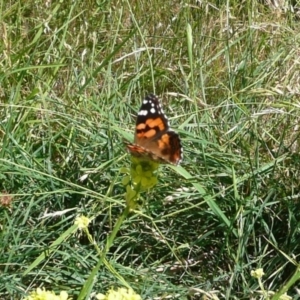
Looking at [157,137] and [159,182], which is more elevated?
[157,137]

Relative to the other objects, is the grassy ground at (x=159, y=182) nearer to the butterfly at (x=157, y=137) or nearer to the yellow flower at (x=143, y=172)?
the butterfly at (x=157, y=137)

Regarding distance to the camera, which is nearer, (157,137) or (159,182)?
(157,137)

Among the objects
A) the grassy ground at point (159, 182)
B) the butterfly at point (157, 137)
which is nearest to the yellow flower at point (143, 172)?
the butterfly at point (157, 137)

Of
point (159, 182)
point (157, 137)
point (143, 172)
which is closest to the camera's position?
point (143, 172)

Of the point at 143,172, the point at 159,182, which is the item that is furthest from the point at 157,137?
the point at 159,182

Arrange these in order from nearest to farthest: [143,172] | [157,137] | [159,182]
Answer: [143,172], [157,137], [159,182]

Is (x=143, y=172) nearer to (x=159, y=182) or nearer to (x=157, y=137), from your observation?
(x=157, y=137)

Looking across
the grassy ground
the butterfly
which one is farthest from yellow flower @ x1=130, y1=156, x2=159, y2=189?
the grassy ground
